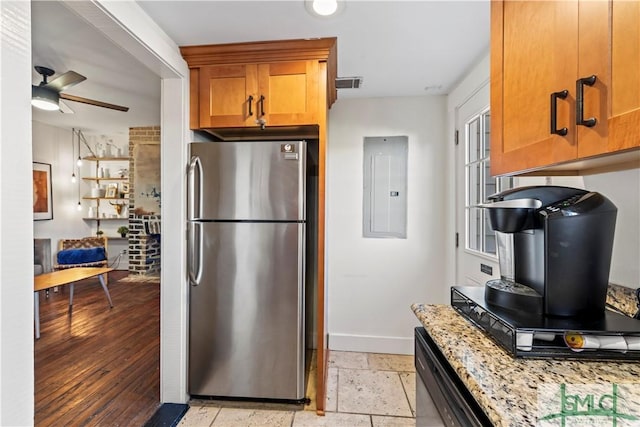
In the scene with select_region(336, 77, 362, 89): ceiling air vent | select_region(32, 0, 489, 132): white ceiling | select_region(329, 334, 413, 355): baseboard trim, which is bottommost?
select_region(329, 334, 413, 355): baseboard trim

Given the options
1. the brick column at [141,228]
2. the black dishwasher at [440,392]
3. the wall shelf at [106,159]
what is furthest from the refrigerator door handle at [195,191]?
the wall shelf at [106,159]

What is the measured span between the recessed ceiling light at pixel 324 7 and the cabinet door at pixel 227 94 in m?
0.56

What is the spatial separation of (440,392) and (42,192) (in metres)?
6.42

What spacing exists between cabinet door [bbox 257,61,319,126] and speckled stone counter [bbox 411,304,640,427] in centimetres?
148

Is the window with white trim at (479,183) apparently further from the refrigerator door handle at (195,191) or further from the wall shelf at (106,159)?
the wall shelf at (106,159)

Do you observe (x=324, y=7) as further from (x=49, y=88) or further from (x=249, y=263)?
(x=49, y=88)

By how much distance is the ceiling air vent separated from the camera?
230cm

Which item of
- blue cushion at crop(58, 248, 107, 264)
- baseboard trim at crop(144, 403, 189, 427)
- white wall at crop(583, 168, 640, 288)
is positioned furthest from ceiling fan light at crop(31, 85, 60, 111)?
white wall at crop(583, 168, 640, 288)

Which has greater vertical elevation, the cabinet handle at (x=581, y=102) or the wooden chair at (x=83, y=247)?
the cabinet handle at (x=581, y=102)

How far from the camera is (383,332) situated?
270 centimetres

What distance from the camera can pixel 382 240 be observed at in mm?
2691

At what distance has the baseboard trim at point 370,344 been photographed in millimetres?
2668

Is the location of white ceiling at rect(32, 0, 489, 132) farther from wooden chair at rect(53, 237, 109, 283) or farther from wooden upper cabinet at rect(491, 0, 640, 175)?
wooden chair at rect(53, 237, 109, 283)

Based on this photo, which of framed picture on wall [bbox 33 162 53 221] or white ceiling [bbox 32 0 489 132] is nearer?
white ceiling [bbox 32 0 489 132]
